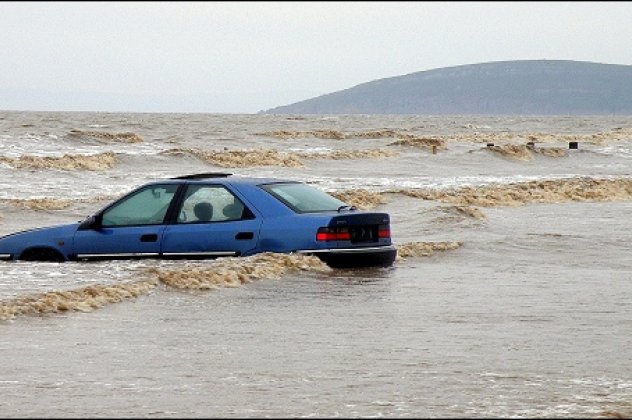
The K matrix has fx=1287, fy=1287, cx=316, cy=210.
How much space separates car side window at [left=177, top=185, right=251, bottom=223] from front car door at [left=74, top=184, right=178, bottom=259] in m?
0.20

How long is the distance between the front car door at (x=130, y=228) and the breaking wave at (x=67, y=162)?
21.4 meters

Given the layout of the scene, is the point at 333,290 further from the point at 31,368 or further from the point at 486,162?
the point at 486,162

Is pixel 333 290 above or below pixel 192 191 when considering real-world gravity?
below

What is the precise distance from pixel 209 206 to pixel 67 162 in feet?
78.1

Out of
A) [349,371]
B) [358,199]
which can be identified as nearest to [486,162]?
[358,199]

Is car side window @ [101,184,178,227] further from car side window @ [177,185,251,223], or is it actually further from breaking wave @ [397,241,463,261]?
breaking wave @ [397,241,463,261]

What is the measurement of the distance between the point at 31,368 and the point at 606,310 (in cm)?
556

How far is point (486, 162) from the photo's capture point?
146 feet

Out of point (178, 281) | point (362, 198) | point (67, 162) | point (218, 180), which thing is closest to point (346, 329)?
point (178, 281)

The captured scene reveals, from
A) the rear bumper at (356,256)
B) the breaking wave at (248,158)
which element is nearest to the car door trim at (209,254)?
the rear bumper at (356,256)

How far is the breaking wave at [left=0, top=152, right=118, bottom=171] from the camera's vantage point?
3525 cm

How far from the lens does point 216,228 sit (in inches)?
534

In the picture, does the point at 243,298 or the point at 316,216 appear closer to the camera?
the point at 243,298

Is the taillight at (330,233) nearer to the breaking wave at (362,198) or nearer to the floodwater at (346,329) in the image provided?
the floodwater at (346,329)
